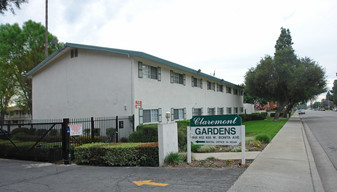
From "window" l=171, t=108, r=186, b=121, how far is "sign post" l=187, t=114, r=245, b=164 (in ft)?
33.7

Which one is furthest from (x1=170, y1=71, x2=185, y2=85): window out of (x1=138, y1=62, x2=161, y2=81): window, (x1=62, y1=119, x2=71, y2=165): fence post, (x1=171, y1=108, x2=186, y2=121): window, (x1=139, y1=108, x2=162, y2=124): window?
(x1=62, y1=119, x2=71, y2=165): fence post

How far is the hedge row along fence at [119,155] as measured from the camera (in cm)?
800

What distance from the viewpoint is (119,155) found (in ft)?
27.2

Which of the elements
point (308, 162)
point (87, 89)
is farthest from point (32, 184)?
point (87, 89)

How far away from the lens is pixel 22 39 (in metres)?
26.8

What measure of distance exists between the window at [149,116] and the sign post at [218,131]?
7.14 meters

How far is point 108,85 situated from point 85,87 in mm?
1894

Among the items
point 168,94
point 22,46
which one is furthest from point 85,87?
point 22,46

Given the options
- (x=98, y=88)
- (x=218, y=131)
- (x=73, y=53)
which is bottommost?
(x=218, y=131)

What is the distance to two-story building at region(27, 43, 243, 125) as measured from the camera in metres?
14.8

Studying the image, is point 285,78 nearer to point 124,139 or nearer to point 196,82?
point 196,82

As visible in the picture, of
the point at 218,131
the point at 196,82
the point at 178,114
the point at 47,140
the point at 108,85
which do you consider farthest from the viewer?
the point at 196,82

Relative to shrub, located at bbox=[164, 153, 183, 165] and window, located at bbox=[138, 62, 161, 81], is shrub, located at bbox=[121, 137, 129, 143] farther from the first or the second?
shrub, located at bbox=[164, 153, 183, 165]

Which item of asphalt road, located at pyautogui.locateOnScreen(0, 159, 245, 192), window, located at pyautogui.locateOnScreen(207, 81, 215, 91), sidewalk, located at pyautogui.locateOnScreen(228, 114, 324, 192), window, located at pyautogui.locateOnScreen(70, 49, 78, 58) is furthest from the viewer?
window, located at pyautogui.locateOnScreen(207, 81, 215, 91)
